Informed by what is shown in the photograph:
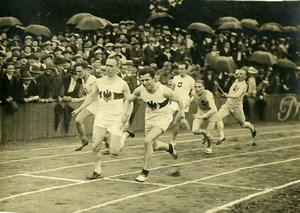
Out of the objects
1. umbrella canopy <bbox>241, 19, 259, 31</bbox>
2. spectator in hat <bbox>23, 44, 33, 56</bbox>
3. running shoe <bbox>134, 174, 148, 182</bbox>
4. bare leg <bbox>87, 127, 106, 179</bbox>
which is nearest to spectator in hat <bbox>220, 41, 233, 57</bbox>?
umbrella canopy <bbox>241, 19, 259, 31</bbox>

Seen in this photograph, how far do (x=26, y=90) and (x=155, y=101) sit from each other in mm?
4877

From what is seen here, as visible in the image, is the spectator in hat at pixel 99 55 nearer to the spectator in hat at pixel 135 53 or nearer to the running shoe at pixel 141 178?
the spectator in hat at pixel 135 53

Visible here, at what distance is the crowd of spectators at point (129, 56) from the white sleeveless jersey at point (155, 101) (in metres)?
3.97

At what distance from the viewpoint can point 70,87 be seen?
13852 millimetres

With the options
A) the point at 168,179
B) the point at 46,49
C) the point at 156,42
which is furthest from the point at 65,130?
the point at 168,179

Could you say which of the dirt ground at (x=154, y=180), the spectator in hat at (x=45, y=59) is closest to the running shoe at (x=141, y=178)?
the dirt ground at (x=154, y=180)

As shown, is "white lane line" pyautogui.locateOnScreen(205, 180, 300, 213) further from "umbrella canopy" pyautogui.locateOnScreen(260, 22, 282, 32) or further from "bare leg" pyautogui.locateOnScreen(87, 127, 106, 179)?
"umbrella canopy" pyautogui.locateOnScreen(260, 22, 282, 32)

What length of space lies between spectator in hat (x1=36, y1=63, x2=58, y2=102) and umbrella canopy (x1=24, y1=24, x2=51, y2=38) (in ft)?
2.76

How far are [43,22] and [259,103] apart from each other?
313 inches

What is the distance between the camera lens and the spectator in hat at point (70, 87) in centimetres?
1370

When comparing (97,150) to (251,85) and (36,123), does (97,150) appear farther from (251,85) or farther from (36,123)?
(251,85)

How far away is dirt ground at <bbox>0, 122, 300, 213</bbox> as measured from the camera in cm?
730

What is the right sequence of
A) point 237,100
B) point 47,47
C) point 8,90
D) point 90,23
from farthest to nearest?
point 90,23
point 47,47
point 237,100
point 8,90

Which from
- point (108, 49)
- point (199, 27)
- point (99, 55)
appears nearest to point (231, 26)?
point (199, 27)
